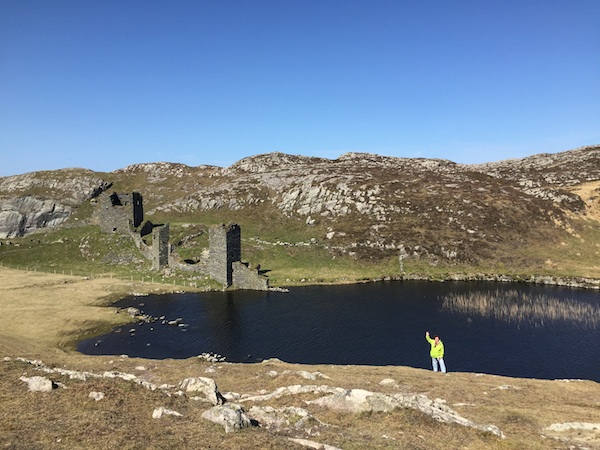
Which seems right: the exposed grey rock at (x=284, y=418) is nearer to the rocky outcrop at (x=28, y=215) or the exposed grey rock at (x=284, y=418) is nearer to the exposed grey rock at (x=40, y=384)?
the exposed grey rock at (x=40, y=384)

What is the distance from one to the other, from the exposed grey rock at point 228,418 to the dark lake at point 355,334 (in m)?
23.9

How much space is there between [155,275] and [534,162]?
571 ft

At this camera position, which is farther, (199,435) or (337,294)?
(337,294)

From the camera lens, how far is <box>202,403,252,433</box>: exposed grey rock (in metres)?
16.2

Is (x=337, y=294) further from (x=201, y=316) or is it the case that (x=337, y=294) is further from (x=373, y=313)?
(x=201, y=316)

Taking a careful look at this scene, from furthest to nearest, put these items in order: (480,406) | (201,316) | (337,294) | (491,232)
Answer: (491,232) < (337,294) < (201,316) < (480,406)

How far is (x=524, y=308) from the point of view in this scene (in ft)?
188

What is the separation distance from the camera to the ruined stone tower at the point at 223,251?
7075 centimetres

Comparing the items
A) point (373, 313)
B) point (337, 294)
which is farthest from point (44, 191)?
point (373, 313)

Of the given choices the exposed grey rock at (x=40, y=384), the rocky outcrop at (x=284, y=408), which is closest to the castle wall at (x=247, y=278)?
the rocky outcrop at (x=284, y=408)

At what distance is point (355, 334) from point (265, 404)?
2723 cm

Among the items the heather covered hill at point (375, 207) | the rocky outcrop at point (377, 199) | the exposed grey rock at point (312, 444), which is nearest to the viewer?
the exposed grey rock at point (312, 444)

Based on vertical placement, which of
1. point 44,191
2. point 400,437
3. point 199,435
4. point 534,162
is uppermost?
point 534,162

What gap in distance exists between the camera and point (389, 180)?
12619 cm
